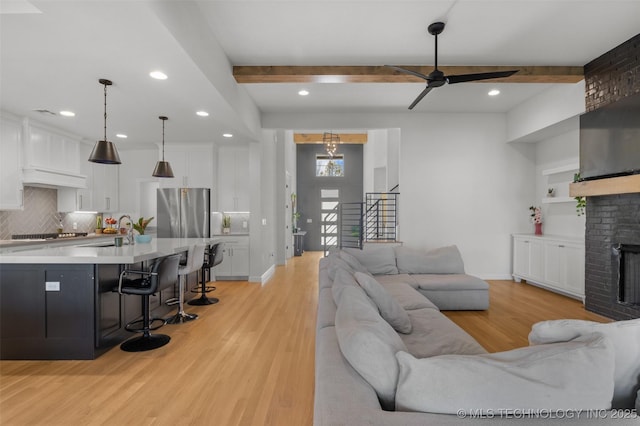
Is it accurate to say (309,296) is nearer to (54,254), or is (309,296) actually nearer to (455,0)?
(54,254)

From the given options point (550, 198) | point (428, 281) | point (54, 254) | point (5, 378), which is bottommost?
point (5, 378)

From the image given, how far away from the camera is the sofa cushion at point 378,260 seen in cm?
467

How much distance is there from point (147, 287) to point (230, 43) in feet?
9.48

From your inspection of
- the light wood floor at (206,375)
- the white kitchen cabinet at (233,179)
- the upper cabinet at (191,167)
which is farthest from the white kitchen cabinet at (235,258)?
the light wood floor at (206,375)

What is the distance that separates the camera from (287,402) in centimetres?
228

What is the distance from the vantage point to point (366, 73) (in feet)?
14.1

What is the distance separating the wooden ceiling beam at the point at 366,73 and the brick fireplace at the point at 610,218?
0.41 meters

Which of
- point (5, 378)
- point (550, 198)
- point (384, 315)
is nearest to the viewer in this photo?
point (384, 315)

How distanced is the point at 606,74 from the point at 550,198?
2214mm

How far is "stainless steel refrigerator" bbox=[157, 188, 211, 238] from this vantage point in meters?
6.44

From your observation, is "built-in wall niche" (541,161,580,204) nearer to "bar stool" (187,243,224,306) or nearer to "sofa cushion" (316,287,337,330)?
"sofa cushion" (316,287,337,330)

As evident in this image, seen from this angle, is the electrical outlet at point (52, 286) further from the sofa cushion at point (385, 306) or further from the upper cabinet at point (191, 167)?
the upper cabinet at point (191, 167)

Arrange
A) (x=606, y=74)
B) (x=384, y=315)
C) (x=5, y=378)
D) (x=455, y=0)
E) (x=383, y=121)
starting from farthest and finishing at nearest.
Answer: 1. (x=383, y=121)
2. (x=606, y=74)
3. (x=455, y=0)
4. (x=5, y=378)
5. (x=384, y=315)

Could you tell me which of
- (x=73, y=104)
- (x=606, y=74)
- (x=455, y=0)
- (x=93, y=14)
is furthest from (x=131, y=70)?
(x=606, y=74)
